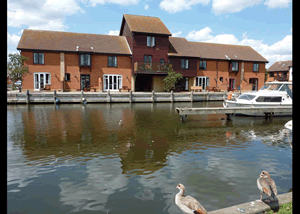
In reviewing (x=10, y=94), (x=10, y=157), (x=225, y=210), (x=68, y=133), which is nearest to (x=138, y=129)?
(x=68, y=133)

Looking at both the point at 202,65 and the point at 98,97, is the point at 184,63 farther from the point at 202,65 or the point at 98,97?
the point at 98,97

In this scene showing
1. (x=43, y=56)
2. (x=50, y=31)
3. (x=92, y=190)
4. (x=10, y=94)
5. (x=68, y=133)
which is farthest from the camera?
(x=50, y=31)

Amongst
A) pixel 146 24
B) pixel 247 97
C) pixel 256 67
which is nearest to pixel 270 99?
pixel 247 97

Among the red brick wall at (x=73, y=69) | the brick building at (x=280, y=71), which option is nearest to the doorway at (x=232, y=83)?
the red brick wall at (x=73, y=69)

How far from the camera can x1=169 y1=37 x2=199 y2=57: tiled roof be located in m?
39.4

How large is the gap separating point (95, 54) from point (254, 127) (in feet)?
87.3

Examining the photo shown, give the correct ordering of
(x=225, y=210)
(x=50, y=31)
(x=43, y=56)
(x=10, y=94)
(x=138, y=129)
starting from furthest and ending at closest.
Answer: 1. (x=50, y=31)
2. (x=43, y=56)
3. (x=10, y=94)
4. (x=138, y=129)
5. (x=225, y=210)

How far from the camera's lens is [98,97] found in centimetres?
2991

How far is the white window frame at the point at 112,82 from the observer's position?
3673 cm

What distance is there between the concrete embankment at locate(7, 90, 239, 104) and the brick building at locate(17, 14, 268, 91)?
5.62 meters

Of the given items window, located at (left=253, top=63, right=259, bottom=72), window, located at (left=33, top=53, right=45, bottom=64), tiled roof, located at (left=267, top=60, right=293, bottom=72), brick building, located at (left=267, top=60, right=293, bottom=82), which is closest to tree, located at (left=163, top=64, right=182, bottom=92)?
window, located at (left=253, top=63, right=259, bottom=72)

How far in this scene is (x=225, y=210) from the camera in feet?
17.7

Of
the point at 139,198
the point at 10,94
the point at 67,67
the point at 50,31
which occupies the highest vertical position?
the point at 50,31

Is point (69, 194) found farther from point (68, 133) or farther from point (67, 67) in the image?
point (67, 67)
